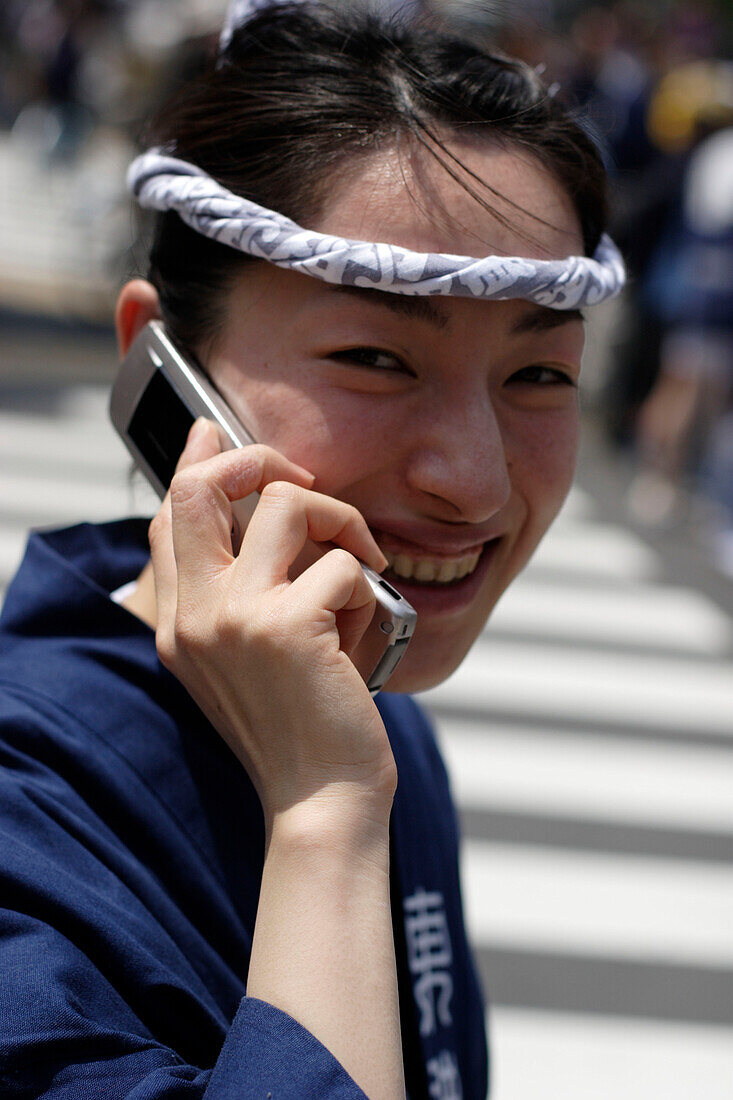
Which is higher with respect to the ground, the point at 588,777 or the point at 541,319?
the point at 541,319

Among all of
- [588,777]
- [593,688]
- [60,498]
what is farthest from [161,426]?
[60,498]

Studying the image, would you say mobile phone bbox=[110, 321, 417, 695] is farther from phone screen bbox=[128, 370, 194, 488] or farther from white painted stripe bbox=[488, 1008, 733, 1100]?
white painted stripe bbox=[488, 1008, 733, 1100]

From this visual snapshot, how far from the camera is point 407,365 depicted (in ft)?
4.71

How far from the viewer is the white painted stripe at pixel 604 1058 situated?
123 inches

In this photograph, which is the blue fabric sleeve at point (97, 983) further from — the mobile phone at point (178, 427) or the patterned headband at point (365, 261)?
the patterned headband at point (365, 261)

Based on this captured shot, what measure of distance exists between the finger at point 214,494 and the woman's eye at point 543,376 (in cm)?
35

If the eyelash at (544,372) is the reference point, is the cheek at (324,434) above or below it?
below

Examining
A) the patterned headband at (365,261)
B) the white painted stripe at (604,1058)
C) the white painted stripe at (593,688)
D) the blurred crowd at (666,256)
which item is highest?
the patterned headband at (365,261)

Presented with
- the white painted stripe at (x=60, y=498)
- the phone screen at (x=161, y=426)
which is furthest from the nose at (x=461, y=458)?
the white painted stripe at (x=60, y=498)

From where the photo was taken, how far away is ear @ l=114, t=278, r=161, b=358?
67.7 inches

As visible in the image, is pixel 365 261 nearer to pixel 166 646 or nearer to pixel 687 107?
pixel 166 646

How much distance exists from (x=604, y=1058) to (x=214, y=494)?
2606 millimetres

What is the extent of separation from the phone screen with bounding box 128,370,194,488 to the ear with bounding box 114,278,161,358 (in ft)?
0.49

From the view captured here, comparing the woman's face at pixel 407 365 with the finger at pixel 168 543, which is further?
the woman's face at pixel 407 365
